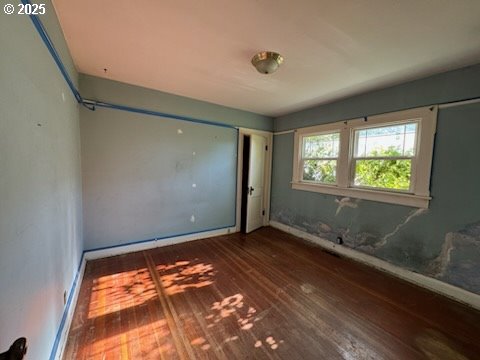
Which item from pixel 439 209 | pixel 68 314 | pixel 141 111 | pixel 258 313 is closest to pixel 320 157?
pixel 439 209

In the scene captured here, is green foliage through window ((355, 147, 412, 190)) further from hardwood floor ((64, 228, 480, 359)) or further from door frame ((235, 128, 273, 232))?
door frame ((235, 128, 273, 232))

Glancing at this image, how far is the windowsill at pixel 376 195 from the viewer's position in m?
2.41

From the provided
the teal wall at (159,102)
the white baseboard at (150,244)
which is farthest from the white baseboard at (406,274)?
the teal wall at (159,102)

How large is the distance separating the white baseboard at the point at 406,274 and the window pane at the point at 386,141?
1.43m

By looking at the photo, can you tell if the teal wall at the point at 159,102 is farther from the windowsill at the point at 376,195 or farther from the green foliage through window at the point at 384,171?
the green foliage through window at the point at 384,171

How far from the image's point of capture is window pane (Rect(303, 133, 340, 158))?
339 cm

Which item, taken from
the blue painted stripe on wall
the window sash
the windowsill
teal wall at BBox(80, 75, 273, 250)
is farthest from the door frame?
the windowsill

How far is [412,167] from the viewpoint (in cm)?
249

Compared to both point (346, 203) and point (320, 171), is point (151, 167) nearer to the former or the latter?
point (320, 171)

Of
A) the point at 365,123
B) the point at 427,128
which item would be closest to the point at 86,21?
the point at 365,123

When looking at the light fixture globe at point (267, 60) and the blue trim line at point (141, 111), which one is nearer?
the light fixture globe at point (267, 60)

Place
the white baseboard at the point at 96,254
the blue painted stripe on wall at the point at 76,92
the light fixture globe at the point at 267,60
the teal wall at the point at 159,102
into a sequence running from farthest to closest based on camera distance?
the teal wall at the point at 159,102
the light fixture globe at the point at 267,60
the white baseboard at the point at 96,254
the blue painted stripe on wall at the point at 76,92

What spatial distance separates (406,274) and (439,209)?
878 millimetres

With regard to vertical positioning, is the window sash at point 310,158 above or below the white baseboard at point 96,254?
above
